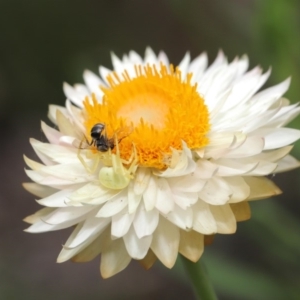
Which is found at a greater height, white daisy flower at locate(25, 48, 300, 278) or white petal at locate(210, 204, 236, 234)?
white daisy flower at locate(25, 48, 300, 278)

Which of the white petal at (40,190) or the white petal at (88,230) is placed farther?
the white petal at (40,190)

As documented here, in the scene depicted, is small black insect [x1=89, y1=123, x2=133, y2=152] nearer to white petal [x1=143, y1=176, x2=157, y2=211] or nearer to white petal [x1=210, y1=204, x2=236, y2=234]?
white petal [x1=143, y1=176, x2=157, y2=211]

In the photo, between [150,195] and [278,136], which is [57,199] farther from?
[278,136]

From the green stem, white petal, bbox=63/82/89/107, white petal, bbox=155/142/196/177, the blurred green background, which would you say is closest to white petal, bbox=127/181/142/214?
white petal, bbox=155/142/196/177

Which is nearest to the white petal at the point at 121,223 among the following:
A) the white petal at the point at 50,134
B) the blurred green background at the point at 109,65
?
the white petal at the point at 50,134

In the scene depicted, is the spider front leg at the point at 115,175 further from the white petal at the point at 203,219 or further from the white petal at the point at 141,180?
the white petal at the point at 203,219

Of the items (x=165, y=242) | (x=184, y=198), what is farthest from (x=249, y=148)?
(x=165, y=242)
